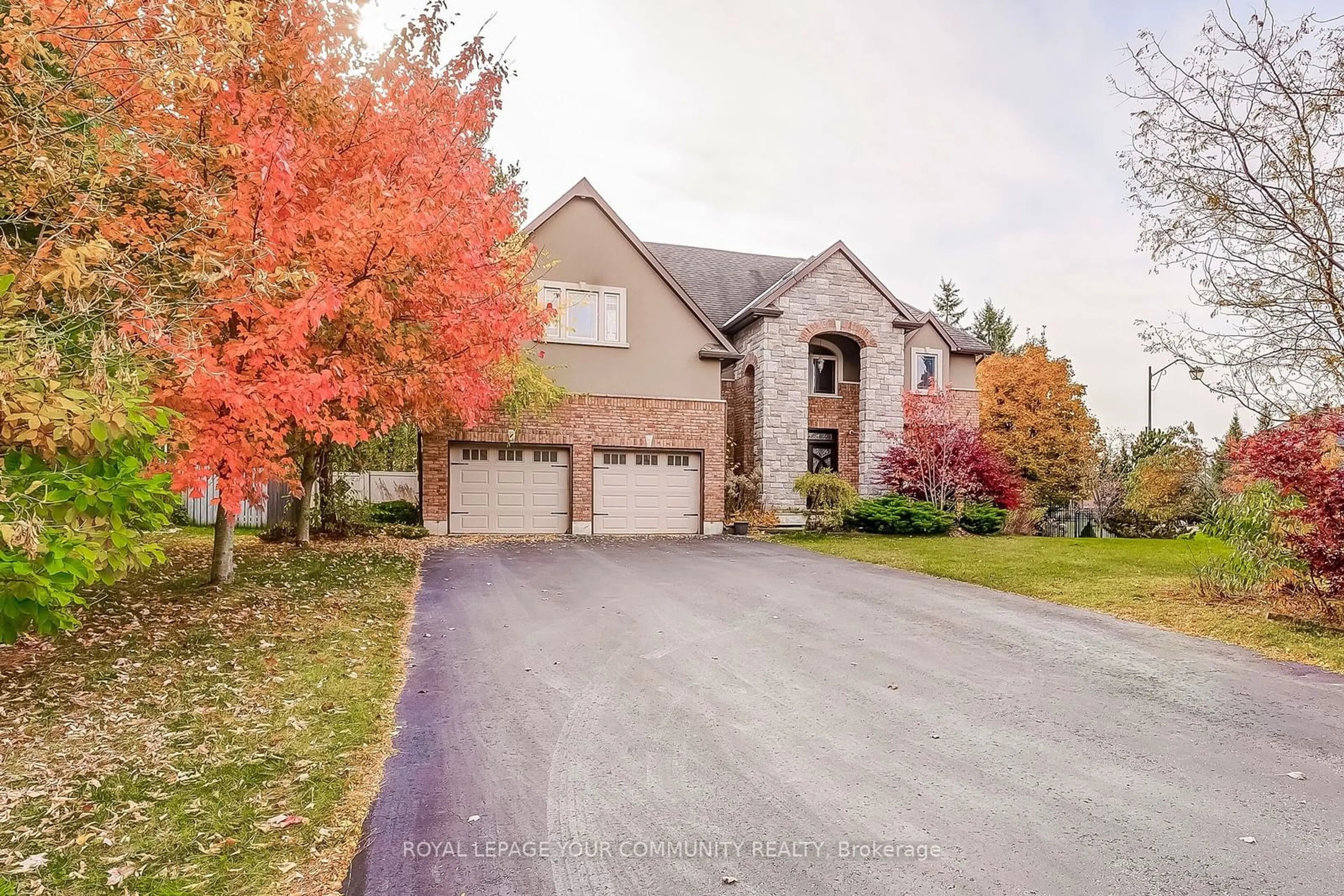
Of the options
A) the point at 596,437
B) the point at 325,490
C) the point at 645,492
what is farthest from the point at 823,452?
the point at 325,490

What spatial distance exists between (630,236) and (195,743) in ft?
48.9

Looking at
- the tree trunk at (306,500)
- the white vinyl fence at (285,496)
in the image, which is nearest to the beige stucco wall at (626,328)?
the white vinyl fence at (285,496)

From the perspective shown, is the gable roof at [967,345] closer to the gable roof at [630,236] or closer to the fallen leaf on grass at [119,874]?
the gable roof at [630,236]

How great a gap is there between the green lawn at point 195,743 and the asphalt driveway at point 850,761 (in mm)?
292

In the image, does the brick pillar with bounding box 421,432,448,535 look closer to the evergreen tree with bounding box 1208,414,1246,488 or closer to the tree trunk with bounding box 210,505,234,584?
the tree trunk with bounding box 210,505,234,584

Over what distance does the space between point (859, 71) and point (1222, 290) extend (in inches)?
316

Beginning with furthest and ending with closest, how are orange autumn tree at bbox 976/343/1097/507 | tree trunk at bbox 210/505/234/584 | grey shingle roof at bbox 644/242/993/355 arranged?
orange autumn tree at bbox 976/343/1097/507, grey shingle roof at bbox 644/242/993/355, tree trunk at bbox 210/505/234/584

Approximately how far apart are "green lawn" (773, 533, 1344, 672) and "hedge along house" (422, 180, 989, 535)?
3.28 metres

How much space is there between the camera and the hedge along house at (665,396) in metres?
16.2

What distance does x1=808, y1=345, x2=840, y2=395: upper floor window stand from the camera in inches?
821

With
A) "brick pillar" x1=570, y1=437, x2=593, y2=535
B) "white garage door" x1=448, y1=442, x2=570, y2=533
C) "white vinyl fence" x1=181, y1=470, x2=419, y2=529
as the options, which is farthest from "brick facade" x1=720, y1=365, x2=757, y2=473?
"white vinyl fence" x1=181, y1=470, x2=419, y2=529

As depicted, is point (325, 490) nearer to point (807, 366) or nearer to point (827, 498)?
point (827, 498)

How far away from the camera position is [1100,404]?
30.7 metres

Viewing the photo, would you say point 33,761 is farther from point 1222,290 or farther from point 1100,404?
point 1100,404
